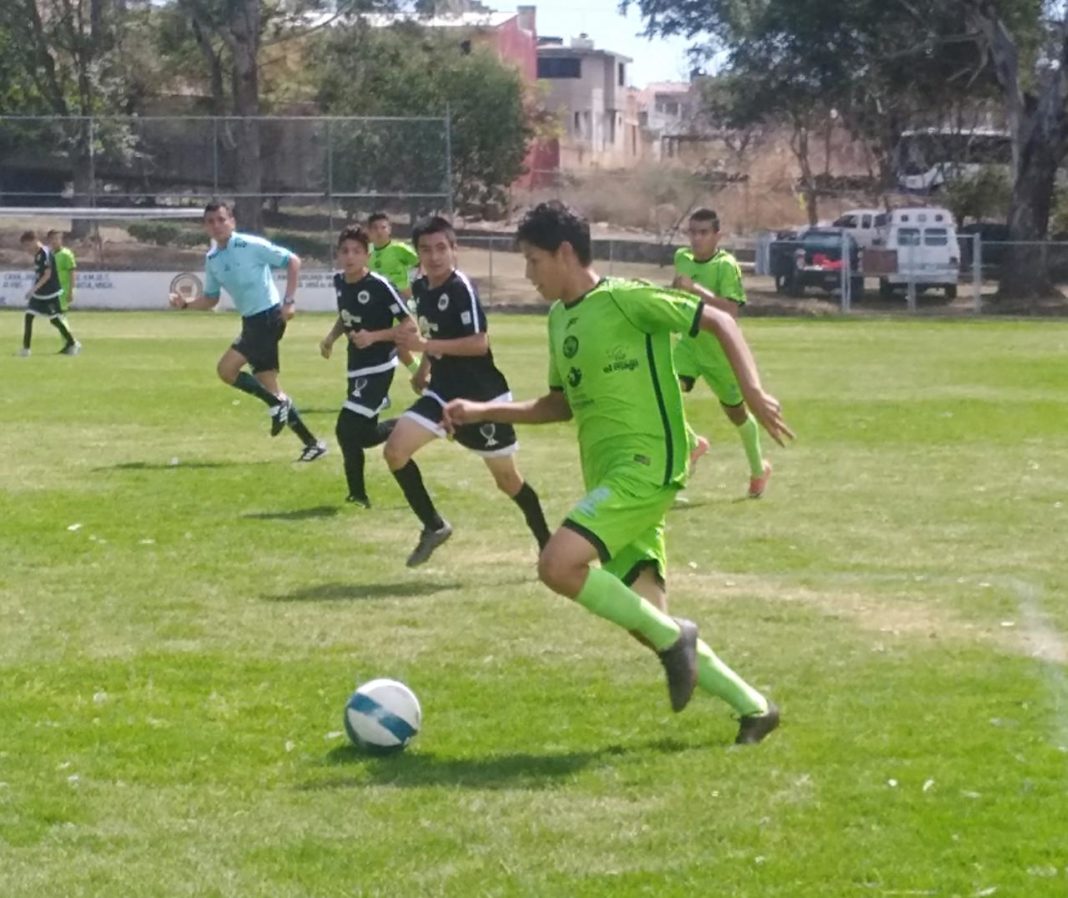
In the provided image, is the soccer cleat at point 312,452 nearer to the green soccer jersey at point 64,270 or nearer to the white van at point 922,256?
the green soccer jersey at point 64,270

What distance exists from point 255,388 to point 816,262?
30.9m

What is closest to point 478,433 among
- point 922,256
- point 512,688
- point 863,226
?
point 512,688

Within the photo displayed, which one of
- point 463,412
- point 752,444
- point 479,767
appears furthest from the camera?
point 752,444

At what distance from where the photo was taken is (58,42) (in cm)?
5712

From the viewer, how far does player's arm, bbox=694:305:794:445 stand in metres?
6.51

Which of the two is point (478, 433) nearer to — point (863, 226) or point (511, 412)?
point (511, 412)

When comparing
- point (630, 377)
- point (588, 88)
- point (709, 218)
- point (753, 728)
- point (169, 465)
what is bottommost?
point (169, 465)

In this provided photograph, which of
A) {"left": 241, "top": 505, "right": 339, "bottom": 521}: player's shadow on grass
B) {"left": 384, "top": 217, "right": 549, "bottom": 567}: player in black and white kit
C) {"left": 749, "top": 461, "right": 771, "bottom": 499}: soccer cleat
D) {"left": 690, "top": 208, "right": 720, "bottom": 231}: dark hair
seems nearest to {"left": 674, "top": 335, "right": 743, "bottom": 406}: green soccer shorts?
{"left": 749, "top": 461, "right": 771, "bottom": 499}: soccer cleat

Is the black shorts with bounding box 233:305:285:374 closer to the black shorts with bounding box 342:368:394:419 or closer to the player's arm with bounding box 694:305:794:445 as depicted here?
the black shorts with bounding box 342:368:394:419

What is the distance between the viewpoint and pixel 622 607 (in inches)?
258

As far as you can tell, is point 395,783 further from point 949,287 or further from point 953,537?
point 949,287

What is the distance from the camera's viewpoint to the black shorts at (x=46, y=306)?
28.2m

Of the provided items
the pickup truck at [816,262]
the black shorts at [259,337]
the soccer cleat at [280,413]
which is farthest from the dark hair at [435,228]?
the pickup truck at [816,262]

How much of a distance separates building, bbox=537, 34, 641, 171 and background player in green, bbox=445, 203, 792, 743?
8455cm
